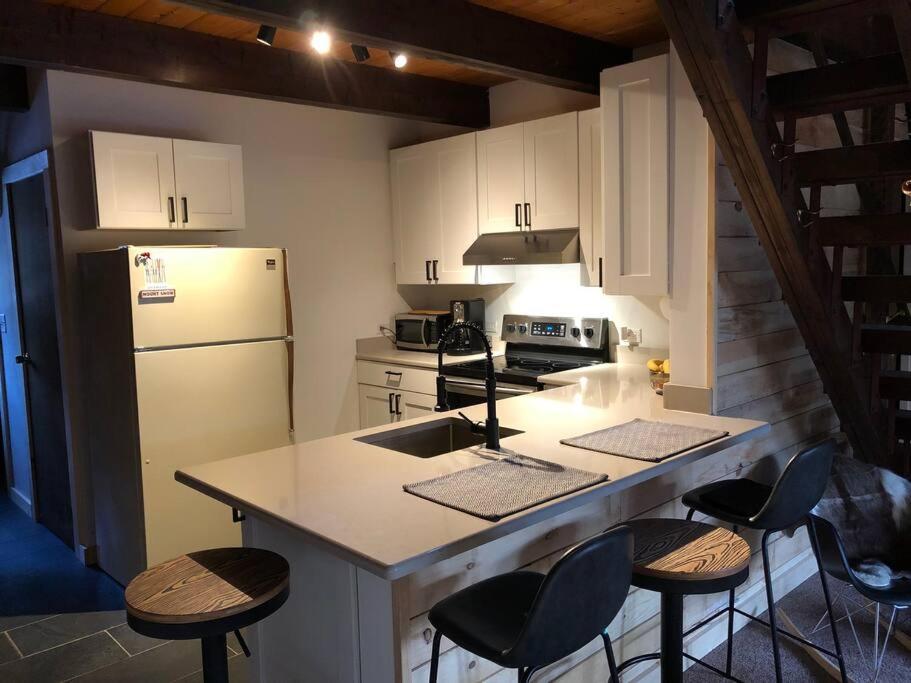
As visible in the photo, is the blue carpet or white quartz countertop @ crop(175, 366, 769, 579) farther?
the blue carpet

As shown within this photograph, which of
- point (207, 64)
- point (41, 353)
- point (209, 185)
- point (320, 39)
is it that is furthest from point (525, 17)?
point (41, 353)

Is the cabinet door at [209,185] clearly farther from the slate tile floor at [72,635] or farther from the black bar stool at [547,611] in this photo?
the black bar stool at [547,611]

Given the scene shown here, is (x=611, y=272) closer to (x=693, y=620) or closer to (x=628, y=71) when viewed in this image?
(x=628, y=71)

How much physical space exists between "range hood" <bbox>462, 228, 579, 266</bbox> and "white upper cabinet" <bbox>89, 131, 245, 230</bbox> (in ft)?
4.52

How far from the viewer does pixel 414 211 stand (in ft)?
16.1

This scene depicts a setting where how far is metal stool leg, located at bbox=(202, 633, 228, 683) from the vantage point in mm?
1801

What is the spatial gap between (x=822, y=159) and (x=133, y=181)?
3033 millimetres

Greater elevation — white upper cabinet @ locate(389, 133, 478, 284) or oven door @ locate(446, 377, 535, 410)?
white upper cabinet @ locate(389, 133, 478, 284)

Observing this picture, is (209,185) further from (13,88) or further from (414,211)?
(414,211)

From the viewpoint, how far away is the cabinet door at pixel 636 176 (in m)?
2.88

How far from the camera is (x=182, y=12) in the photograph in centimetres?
328

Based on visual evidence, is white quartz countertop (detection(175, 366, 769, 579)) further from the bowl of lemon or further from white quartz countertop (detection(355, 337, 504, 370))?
white quartz countertop (detection(355, 337, 504, 370))


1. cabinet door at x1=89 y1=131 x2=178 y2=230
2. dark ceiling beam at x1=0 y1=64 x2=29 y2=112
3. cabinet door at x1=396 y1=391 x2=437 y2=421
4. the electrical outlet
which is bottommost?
cabinet door at x1=396 y1=391 x2=437 y2=421

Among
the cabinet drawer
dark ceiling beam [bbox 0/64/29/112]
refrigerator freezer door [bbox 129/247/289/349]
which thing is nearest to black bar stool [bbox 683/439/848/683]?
the cabinet drawer
